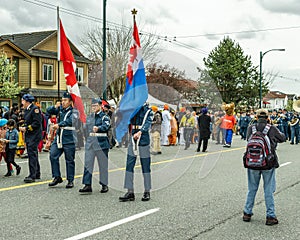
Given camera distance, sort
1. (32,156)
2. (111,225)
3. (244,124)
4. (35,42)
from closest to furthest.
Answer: (111,225), (32,156), (244,124), (35,42)

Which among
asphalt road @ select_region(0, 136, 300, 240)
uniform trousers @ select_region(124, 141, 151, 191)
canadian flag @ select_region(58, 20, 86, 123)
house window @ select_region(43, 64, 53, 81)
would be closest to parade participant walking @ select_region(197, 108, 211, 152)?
asphalt road @ select_region(0, 136, 300, 240)

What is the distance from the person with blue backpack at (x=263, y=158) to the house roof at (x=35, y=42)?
32.2m

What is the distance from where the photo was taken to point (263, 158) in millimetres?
6277

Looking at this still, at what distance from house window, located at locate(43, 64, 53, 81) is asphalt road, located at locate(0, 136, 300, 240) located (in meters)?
27.6

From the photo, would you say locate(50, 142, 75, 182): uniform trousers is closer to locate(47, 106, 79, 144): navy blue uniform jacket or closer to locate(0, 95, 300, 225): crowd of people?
locate(0, 95, 300, 225): crowd of people

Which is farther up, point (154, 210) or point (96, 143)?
point (96, 143)

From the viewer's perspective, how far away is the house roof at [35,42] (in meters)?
36.8

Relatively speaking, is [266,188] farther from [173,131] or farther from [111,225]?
[173,131]

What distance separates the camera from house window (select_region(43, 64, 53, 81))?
37625 millimetres

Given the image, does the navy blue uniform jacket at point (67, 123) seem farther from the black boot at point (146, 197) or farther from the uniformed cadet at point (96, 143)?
the black boot at point (146, 197)

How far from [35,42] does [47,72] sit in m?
2.78

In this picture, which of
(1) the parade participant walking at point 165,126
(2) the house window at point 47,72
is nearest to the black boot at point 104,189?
(1) the parade participant walking at point 165,126

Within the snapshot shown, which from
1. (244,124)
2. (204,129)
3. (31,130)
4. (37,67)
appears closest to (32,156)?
(31,130)

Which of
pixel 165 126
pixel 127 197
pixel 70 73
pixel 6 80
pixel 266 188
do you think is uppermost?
pixel 6 80
